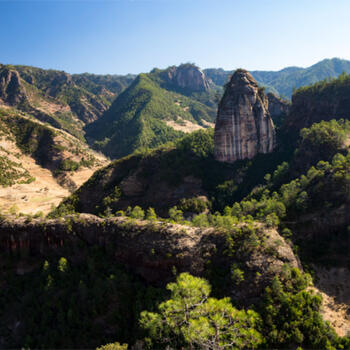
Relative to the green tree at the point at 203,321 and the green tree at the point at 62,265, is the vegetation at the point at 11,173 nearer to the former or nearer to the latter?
the green tree at the point at 62,265

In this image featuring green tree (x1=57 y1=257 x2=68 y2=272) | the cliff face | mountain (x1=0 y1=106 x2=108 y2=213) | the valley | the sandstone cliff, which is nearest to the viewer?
the valley

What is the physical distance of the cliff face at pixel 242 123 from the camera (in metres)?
95.6

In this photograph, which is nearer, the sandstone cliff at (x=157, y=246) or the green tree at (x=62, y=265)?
the sandstone cliff at (x=157, y=246)

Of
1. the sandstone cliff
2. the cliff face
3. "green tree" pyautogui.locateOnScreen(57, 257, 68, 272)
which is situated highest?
the cliff face

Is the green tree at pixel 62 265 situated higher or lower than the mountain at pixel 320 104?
lower

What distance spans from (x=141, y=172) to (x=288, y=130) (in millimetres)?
70615

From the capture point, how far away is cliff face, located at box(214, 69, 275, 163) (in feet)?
314

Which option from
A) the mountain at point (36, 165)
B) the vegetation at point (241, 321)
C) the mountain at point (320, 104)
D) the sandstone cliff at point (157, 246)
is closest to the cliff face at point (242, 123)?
the mountain at point (320, 104)

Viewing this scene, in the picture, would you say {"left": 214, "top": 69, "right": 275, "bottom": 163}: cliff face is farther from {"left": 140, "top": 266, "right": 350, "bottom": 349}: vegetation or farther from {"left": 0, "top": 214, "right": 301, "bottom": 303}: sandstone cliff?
{"left": 140, "top": 266, "right": 350, "bottom": 349}: vegetation

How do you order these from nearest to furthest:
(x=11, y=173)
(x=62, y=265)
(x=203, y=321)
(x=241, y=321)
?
(x=203, y=321) → (x=241, y=321) → (x=62, y=265) → (x=11, y=173)

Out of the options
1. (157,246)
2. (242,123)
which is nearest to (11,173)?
(157,246)

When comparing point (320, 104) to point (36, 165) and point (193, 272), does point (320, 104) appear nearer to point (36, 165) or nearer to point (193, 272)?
point (193, 272)

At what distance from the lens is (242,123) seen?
315 feet

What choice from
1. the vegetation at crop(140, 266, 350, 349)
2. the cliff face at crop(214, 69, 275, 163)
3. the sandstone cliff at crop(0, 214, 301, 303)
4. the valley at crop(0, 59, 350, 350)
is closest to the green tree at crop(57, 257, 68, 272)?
the valley at crop(0, 59, 350, 350)
